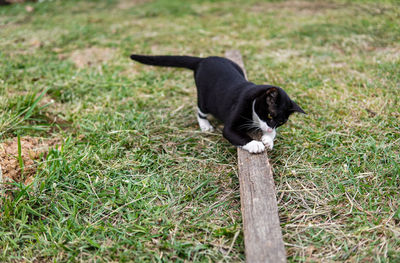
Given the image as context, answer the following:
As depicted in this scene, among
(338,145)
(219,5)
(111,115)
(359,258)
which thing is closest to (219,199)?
(359,258)

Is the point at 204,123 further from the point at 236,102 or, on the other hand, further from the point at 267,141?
the point at 267,141

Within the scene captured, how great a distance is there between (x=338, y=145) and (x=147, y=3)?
6372 millimetres

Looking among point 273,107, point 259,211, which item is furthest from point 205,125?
point 259,211

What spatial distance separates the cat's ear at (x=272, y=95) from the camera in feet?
7.43

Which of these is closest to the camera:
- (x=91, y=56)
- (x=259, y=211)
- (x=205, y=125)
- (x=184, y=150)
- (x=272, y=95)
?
(x=259, y=211)

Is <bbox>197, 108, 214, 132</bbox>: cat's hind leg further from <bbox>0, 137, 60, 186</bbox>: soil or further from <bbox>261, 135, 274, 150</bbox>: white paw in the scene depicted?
<bbox>0, 137, 60, 186</bbox>: soil

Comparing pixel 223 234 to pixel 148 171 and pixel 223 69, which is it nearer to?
pixel 148 171

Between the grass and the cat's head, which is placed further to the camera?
the cat's head

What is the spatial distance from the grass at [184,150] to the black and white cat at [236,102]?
0.24 meters

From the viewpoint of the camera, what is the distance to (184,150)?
2734 millimetres

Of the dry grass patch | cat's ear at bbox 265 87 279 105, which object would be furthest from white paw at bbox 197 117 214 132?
the dry grass patch

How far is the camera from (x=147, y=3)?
7.67 m

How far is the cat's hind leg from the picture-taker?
2990 millimetres

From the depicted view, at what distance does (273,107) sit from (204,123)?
857 mm
